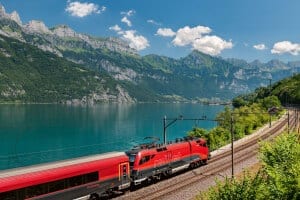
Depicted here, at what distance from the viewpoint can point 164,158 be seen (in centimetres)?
4159

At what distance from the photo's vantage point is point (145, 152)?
37.9 metres

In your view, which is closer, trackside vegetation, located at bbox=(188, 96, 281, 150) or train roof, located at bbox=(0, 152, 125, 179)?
train roof, located at bbox=(0, 152, 125, 179)

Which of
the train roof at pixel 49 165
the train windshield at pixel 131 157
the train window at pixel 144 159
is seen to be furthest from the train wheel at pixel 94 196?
the train window at pixel 144 159

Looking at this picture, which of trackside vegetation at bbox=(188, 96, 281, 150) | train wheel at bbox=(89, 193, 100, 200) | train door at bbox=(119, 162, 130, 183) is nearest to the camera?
train wheel at bbox=(89, 193, 100, 200)

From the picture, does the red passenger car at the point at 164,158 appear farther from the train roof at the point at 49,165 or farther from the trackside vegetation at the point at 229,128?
the trackside vegetation at the point at 229,128

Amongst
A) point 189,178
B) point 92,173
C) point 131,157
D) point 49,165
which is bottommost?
point 189,178

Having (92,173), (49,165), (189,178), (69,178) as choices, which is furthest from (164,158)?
(49,165)

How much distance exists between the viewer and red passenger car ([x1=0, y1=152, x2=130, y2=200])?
24.4 m

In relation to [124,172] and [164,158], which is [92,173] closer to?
[124,172]

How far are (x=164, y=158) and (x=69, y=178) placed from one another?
1545cm

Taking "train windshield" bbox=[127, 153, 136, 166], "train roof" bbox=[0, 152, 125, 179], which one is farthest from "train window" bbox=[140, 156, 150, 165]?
"train roof" bbox=[0, 152, 125, 179]

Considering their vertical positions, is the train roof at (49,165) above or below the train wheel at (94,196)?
above

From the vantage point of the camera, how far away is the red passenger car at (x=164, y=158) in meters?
36.7

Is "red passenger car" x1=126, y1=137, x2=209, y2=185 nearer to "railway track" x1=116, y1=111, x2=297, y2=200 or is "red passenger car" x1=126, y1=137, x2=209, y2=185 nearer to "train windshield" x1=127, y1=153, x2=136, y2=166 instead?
"train windshield" x1=127, y1=153, x2=136, y2=166
